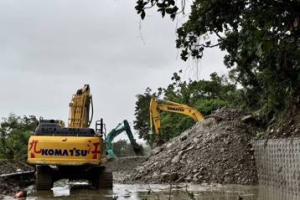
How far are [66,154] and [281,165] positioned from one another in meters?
6.33

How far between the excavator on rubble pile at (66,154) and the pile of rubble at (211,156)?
367 cm

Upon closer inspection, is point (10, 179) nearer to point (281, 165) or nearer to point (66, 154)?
point (66, 154)

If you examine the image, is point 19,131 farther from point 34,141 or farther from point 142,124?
point 34,141

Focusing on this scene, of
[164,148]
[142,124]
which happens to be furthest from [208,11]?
[142,124]

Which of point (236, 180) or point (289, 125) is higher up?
point (289, 125)

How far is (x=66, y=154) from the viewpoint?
14.5 metres

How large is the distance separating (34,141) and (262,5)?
11.1 metres

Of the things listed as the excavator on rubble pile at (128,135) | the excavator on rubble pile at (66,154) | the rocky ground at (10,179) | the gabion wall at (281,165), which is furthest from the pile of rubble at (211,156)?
the excavator on rubble pile at (128,135)

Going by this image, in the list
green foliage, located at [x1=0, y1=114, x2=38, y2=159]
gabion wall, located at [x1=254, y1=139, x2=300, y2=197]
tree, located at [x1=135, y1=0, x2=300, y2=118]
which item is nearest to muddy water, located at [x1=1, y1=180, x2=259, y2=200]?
gabion wall, located at [x1=254, y1=139, x2=300, y2=197]

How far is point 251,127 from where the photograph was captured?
21062mm

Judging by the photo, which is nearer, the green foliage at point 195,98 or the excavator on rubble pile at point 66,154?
the excavator on rubble pile at point 66,154

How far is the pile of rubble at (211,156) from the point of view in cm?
1805

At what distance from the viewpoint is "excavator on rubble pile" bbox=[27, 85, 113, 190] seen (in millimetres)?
14477

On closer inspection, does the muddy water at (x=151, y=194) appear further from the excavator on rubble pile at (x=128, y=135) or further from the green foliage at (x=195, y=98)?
the green foliage at (x=195, y=98)
